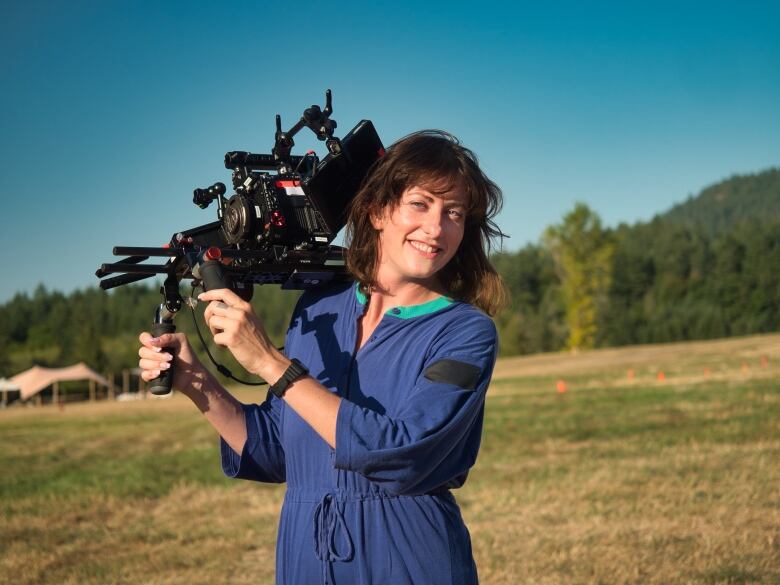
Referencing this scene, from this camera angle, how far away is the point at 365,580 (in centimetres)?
242

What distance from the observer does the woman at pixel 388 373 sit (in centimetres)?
225

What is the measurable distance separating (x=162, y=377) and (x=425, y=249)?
79cm

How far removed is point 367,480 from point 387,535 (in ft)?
0.49

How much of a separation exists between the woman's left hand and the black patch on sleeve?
0.40 metres

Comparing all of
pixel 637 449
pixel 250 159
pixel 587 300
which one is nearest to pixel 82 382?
pixel 587 300

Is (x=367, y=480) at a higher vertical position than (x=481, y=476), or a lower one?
higher

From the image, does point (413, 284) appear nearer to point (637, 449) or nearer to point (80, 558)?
point (80, 558)

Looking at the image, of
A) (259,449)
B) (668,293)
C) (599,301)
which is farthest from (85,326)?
(259,449)

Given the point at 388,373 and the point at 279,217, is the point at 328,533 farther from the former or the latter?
the point at 279,217

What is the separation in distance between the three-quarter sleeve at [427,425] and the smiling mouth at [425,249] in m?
0.23

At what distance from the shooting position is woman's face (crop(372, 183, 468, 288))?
2549 millimetres

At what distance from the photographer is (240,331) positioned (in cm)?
220

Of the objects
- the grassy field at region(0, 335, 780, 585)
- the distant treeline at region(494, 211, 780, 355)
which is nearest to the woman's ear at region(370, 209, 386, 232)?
the grassy field at region(0, 335, 780, 585)

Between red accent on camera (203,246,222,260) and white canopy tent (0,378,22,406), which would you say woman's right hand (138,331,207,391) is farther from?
white canopy tent (0,378,22,406)
